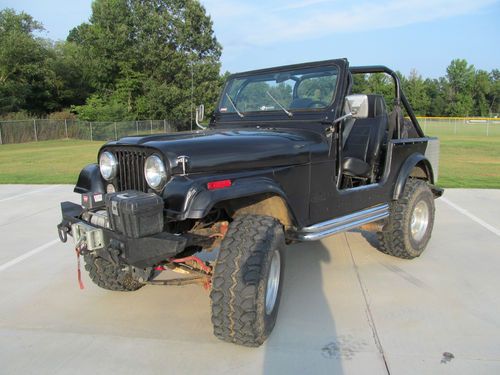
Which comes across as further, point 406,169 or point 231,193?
point 406,169

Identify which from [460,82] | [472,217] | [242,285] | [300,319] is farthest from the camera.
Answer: [460,82]

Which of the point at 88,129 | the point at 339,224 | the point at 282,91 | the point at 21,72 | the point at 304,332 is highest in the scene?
the point at 21,72

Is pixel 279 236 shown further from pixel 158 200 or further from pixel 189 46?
pixel 189 46

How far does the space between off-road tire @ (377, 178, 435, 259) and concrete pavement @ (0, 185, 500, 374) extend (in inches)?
5.2

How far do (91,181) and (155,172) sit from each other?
34.4 inches

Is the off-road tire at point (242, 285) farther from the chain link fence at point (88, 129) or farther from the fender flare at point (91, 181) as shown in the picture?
the chain link fence at point (88, 129)

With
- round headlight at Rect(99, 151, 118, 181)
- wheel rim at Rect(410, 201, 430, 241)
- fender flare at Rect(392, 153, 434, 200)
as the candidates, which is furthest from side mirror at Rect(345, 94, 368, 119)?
round headlight at Rect(99, 151, 118, 181)

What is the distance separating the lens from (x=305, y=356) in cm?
268

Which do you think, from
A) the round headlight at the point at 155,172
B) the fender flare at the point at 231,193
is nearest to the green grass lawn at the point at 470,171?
the fender flare at the point at 231,193

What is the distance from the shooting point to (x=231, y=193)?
2.59 m

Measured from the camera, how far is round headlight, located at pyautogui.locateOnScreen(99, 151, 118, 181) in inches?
118

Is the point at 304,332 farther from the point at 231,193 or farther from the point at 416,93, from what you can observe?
the point at 416,93

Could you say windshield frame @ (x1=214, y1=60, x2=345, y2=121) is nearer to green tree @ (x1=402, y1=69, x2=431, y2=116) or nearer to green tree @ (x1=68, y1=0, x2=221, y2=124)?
green tree @ (x1=68, y1=0, x2=221, y2=124)

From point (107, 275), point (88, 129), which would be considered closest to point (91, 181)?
point (107, 275)
